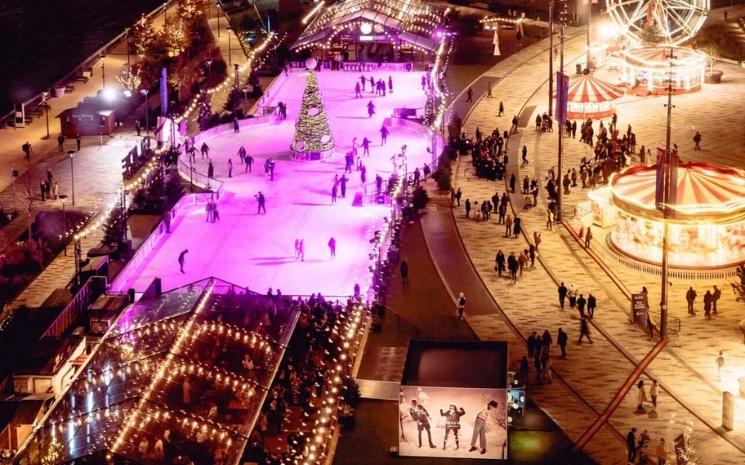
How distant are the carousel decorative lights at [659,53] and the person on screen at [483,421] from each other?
43809mm

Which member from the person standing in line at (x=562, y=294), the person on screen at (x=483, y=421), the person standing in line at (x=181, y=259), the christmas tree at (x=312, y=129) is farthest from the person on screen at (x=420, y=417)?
the christmas tree at (x=312, y=129)

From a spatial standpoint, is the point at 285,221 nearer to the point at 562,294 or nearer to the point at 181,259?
the point at 181,259

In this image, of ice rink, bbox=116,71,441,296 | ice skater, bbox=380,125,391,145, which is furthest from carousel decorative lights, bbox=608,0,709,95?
ice skater, bbox=380,125,391,145

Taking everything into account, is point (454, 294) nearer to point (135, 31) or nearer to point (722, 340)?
point (722, 340)

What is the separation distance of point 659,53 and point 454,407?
151ft


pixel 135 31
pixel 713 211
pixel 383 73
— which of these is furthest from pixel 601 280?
pixel 135 31

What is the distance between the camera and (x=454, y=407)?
43.5 metres

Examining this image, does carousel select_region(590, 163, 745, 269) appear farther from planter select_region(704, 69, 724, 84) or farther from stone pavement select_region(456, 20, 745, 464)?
planter select_region(704, 69, 724, 84)

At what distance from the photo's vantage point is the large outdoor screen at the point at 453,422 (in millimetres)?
43438

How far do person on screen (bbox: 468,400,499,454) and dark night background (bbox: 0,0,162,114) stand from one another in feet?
236

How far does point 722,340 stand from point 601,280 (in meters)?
7.20

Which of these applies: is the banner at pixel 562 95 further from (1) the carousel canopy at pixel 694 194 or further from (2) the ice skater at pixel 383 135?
(2) the ice skater at pixel 383 135

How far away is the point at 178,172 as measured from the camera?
73812mm

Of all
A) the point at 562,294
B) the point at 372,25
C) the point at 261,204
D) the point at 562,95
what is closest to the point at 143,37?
the point at 372,25
